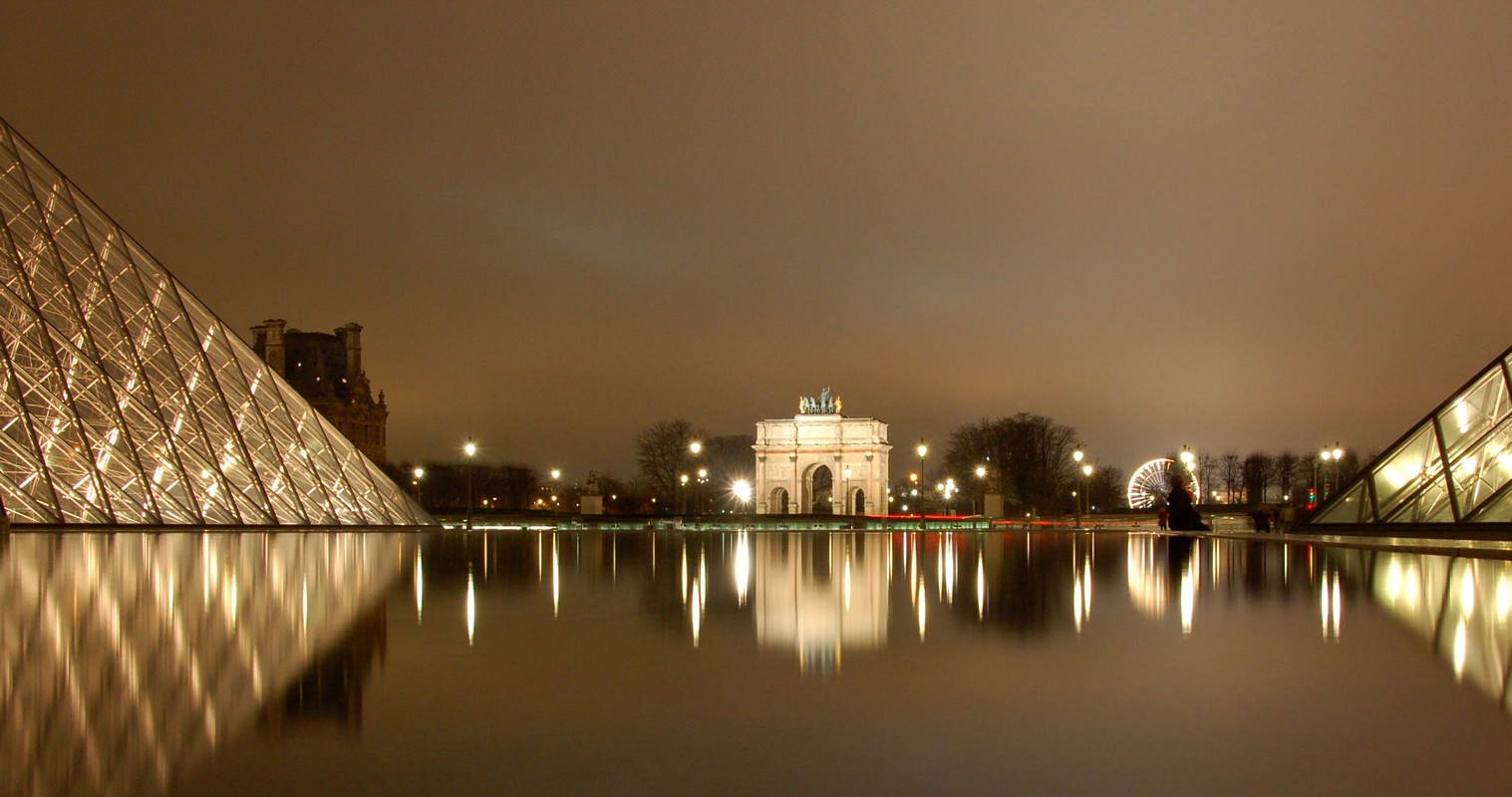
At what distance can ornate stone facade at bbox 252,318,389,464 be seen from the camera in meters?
112

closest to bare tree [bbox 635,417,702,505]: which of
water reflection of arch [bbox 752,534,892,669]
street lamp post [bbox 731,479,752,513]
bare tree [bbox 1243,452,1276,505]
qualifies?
street lamp post [bbox 731,479,752,513]

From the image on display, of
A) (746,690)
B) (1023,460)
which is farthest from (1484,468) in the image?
(1023,460)

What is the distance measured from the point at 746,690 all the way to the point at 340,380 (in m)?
116

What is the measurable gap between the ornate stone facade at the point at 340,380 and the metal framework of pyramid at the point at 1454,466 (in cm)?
9450

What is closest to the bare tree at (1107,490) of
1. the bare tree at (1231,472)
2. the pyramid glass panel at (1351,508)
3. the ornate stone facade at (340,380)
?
the bare tree at (1231,472)

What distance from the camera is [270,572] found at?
15016 millimetres

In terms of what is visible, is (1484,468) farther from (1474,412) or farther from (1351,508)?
(1351,508)

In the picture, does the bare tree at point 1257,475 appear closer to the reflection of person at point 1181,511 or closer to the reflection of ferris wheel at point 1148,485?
the reflection of ferris wheel at point 1148,485

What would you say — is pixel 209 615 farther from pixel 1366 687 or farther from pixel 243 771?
pixel 1366 687

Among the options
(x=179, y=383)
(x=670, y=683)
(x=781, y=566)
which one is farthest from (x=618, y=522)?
(x=670, y=683)

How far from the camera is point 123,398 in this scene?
106 ft

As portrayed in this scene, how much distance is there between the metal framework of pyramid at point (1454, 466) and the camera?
966 inches

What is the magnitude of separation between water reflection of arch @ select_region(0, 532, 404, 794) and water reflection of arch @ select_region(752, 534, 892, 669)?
2.61 m

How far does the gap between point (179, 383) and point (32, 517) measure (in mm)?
6422
